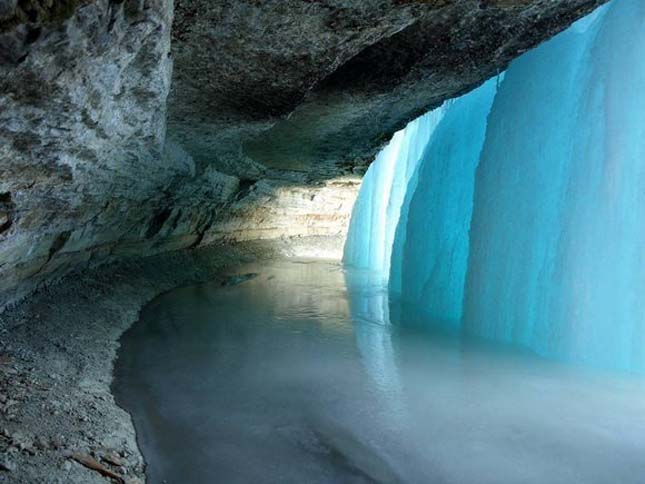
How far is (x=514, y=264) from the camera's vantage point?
7.09 meters

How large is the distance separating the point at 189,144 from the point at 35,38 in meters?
5.14

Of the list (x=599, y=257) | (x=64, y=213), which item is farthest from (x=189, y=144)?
(x=599, y=257)

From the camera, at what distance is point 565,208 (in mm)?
6418

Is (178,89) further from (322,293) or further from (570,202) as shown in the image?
(322,293)

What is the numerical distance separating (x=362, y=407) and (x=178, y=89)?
3650 mm

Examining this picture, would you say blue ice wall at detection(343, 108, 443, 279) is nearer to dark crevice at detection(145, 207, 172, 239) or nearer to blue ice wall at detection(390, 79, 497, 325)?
blue ice wall at detection(390, 79, 497, 325)

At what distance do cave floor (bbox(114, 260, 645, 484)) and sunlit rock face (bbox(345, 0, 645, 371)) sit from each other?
0.59 m

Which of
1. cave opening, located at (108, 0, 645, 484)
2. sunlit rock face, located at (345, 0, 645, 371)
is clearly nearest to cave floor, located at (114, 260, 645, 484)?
cave opening, located at (108, 0, 645, 484)

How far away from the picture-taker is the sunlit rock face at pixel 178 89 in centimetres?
277

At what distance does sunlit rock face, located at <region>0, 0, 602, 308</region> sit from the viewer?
9.09ft

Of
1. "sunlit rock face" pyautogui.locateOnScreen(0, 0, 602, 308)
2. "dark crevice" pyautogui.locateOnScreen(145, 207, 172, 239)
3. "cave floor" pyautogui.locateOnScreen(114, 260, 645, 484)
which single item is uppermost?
"sunlit rock face" pyautogui.locateOnScreen(0, 0, 602, 308)

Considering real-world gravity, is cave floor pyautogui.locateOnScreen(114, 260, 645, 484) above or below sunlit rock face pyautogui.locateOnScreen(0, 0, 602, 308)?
below

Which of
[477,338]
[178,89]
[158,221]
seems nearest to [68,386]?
[178,89]

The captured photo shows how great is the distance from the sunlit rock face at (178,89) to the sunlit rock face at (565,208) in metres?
1.22
